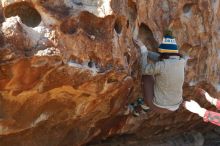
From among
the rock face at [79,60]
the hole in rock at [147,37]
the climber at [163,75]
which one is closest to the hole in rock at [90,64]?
the rock face at [79,60]

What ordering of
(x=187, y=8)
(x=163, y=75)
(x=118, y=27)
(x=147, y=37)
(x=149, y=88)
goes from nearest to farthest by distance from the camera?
(x=118, y=27) < (x=163, y=75) < (x=149, y=88) < (x=147, y=37) < (x=187, y=8)

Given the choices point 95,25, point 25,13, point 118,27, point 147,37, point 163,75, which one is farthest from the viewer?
point 147,37

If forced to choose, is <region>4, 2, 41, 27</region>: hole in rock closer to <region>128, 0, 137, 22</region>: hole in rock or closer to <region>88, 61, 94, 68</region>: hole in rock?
<region>88, 61, 94, 68</region>: hole in rock

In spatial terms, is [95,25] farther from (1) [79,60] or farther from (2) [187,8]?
(2) [187,8]

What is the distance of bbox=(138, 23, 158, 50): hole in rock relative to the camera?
15.3 ft

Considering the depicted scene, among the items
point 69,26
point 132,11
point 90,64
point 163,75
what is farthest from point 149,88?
point 69,26

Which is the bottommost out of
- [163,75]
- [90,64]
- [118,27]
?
[163,75]

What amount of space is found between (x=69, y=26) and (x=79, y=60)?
→ 0.29m

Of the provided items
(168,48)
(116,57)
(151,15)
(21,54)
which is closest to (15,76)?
(21,54)

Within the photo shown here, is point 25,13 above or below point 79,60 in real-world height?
above

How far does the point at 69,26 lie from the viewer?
361 cm

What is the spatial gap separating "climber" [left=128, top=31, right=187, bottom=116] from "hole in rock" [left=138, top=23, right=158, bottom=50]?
227mm

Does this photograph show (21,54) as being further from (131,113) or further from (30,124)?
(131,113)

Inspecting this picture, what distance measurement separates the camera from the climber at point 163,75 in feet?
13.7
